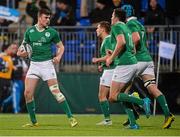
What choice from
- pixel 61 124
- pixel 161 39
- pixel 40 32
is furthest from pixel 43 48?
pixel 161 39

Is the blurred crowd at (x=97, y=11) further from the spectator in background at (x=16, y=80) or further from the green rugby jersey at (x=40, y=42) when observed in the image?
the green rugby jersey at (x=40, y=42)

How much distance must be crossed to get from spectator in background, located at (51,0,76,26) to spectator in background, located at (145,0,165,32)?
8.02ft

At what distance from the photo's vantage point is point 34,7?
23766 mm

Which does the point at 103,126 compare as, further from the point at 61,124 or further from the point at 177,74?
the point at 177,74

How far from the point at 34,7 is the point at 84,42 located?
2275 mm

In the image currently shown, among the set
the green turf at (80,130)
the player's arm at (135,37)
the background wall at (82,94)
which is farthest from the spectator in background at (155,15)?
the player's arm at (135,37)

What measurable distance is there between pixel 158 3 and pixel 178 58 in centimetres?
202

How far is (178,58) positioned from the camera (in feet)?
72.5

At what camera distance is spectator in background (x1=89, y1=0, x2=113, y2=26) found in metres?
22.5

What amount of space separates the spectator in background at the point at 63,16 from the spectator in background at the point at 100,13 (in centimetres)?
68

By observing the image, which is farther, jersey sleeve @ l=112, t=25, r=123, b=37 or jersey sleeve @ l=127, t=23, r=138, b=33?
jersey sleeve @ l=127, t=23, r=138, b=33

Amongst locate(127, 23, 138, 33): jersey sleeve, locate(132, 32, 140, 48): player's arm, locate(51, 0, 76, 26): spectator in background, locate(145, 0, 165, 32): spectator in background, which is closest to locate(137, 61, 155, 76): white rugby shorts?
locate(132, 32, 140, 48): player's arm

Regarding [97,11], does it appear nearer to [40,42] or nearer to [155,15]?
[155,15]

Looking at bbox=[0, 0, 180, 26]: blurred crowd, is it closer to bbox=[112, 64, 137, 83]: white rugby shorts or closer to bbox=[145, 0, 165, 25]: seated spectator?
bbox=[145, 0, 165, 25]: seated spectator
